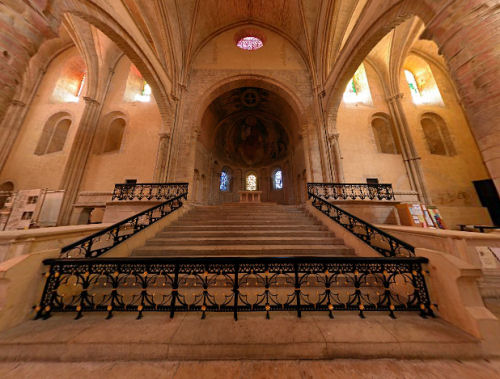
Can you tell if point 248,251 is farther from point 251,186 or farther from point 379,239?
point 251,186

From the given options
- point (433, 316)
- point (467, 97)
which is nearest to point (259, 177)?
point (467, 97)

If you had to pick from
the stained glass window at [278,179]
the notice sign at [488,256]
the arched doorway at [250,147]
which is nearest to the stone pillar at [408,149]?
the arched doorway at [250,147]

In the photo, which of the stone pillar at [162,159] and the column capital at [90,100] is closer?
the stone pillar at [162,159]

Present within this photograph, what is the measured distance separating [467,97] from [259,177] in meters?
14.5

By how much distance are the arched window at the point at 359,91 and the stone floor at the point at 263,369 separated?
14.0 m

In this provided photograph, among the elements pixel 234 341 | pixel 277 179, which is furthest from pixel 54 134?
pixel 234 341

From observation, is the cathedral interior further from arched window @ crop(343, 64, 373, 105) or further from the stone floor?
arched window @ crop(343, 64, 373, 105)

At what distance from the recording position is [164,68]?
9016 mm

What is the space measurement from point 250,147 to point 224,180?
4326mm

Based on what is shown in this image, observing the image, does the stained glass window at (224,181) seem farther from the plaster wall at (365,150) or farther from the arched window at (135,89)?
the plaster wall at (365,150)

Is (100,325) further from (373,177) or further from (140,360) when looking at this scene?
(373,177)

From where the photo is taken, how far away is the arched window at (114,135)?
1145 cm

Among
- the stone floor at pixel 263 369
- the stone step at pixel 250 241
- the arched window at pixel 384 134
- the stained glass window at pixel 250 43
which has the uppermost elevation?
the stained glass window at pixel 250 43

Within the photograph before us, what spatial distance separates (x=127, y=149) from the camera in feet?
35.8
